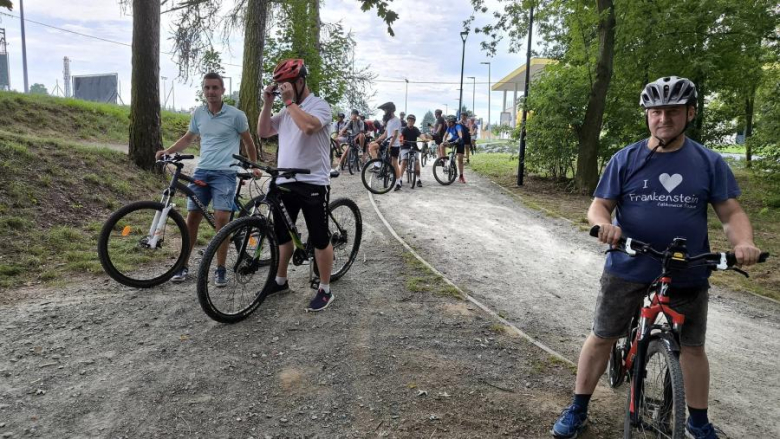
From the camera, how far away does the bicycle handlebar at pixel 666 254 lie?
2389 mm

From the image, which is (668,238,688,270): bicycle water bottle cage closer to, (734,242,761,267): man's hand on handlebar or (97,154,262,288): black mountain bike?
(734,242,761,267): man's hand on handlebar

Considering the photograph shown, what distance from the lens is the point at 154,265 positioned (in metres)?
5.76

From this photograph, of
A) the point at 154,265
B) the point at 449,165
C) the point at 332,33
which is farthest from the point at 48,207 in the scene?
the point at 332,33

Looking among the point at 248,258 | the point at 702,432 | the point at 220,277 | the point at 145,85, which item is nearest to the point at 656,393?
the point at 702,432

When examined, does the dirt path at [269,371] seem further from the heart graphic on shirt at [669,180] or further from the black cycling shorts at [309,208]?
the heart graphic on shirt at [669,180]

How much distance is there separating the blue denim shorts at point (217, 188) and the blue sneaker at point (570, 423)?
368cm

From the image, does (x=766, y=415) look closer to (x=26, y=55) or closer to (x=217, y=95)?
(x=217, y=95)

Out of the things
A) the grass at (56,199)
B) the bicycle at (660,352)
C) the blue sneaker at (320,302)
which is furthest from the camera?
the grass at (56,199)

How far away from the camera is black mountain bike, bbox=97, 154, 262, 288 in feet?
15.8

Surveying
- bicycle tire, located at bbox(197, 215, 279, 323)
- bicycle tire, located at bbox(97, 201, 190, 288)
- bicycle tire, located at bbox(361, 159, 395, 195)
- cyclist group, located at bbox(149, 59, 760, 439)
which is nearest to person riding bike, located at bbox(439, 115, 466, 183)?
bicycle tire, located at bbox(361, 159, 395, 195)

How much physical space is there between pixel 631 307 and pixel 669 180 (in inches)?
27.7

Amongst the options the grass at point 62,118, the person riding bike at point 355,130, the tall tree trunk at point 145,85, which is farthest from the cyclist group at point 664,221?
the person riding bike at point 355,130

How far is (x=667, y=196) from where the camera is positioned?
8.63 feet

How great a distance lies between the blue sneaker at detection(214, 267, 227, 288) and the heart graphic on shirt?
11.1 feet
